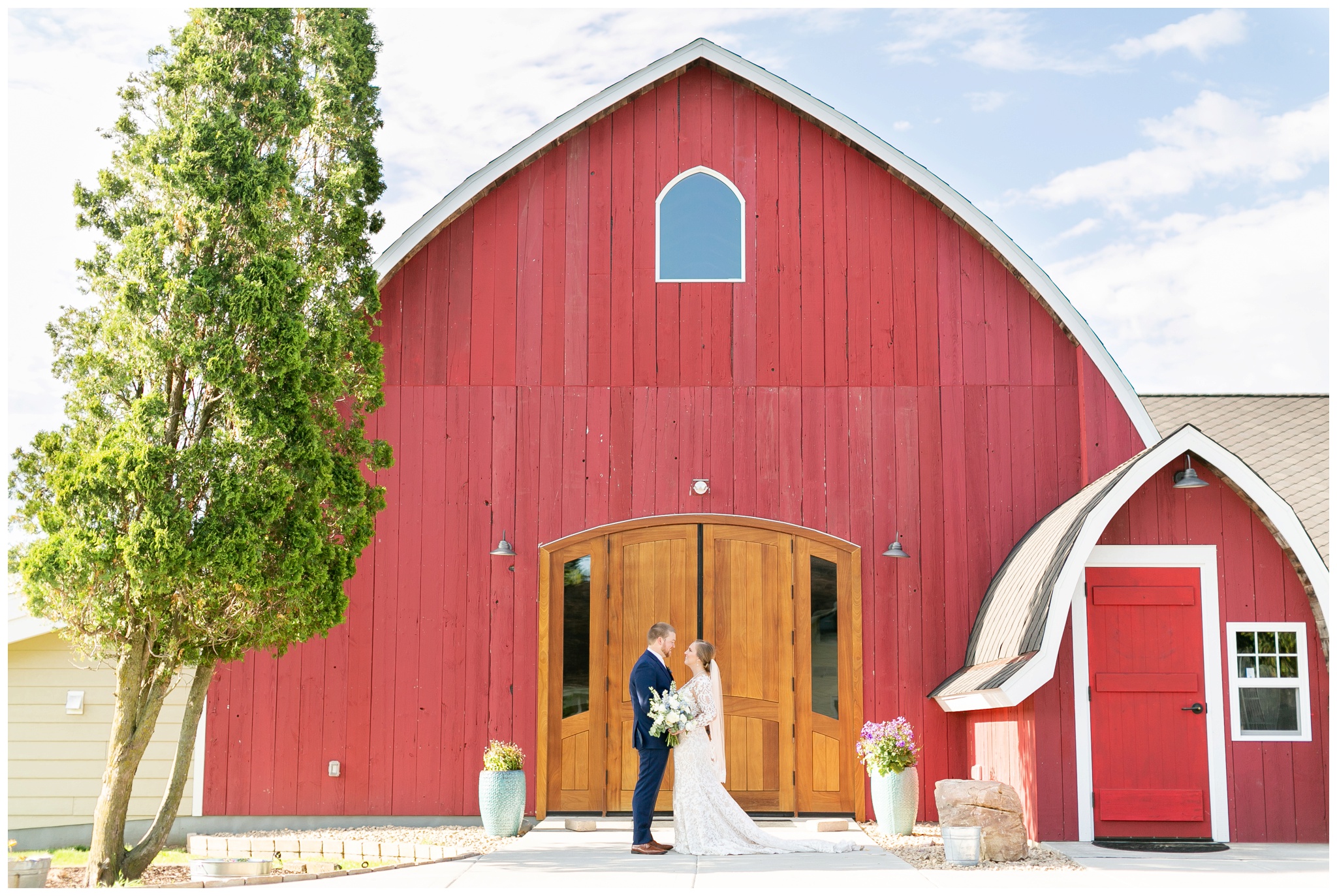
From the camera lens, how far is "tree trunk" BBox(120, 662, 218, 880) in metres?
7.76

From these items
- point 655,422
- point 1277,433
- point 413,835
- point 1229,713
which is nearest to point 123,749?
point 413,835

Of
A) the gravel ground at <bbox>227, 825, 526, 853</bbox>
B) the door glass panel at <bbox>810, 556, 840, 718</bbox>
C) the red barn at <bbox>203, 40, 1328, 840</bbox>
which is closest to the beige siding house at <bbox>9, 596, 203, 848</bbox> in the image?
the red barn at <bbox>203, 40, 1328, 840</bbox>

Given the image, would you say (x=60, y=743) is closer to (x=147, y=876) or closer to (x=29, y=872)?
(x=147, y=876)

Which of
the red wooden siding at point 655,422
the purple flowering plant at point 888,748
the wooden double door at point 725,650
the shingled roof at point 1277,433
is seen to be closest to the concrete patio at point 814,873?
the purple flowering plant at point 888,748

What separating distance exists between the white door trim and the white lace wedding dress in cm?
204

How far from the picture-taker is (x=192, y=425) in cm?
811

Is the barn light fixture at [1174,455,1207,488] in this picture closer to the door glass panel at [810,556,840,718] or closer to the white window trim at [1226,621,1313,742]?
the white window trim at [1226,621,1313,742]

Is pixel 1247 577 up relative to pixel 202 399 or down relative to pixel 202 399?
down

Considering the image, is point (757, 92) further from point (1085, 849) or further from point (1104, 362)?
point (1085, 849)

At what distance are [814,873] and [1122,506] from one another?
3.85 meters

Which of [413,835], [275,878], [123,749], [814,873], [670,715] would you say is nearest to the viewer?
[814,873]

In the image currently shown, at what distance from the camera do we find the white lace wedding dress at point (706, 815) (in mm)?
7965

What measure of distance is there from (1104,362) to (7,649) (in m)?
9.95

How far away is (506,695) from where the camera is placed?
9.95m
